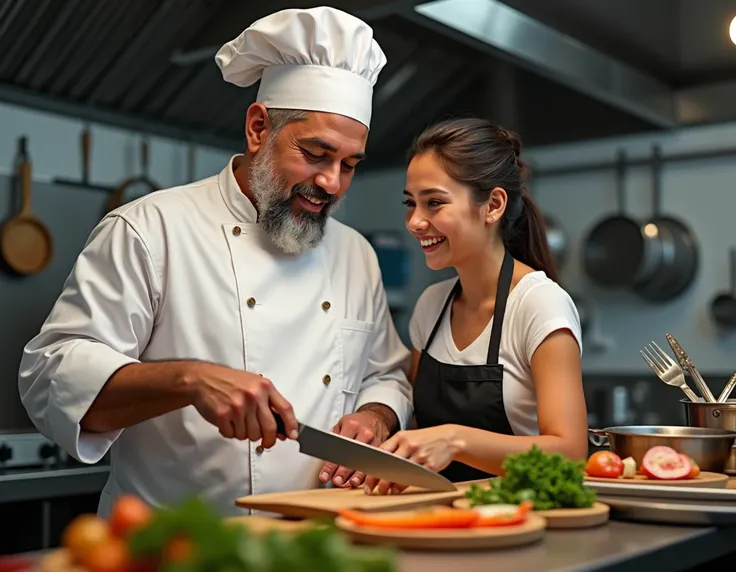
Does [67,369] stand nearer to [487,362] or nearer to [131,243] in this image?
[131,243]

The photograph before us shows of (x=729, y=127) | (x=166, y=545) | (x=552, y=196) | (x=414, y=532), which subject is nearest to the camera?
(x=166, y=545)

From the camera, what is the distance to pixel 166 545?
2.68ft

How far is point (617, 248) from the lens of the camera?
4.14 m

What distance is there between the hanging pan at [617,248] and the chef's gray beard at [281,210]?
2481 millimetres

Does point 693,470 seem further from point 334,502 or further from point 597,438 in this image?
point 334,502

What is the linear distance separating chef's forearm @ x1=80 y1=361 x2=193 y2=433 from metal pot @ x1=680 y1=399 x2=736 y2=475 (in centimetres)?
103

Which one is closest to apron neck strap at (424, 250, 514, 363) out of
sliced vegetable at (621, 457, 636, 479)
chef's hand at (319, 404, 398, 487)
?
chef's hand at (319, 404, 398, 487)

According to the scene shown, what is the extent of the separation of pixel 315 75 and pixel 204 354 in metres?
0.60

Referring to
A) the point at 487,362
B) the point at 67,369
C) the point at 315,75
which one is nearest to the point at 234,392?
the point at 67,369

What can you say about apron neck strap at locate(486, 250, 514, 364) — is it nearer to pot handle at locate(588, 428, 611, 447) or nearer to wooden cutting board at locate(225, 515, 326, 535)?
pot handle at locate(588, 428, 611, 447)

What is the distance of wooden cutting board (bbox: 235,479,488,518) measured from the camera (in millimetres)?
1310

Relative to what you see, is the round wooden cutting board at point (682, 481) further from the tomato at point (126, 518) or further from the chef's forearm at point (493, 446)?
the tomato at point (126, 518)

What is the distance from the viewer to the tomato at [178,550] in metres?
0.80

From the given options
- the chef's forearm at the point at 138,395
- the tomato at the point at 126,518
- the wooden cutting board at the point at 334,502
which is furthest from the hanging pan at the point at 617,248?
Answer: the tomato at the point at 126,518
